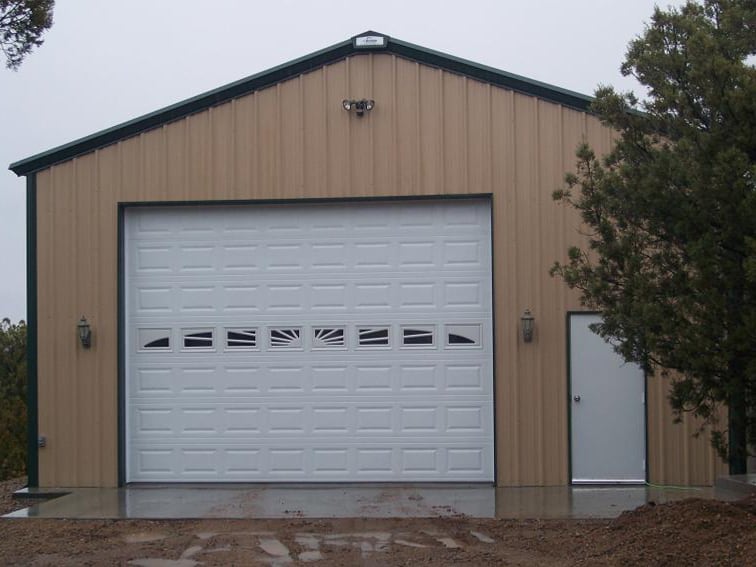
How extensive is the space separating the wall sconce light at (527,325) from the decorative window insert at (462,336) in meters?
0.64

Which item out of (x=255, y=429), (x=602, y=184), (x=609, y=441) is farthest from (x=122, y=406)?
(x=602, y=184)

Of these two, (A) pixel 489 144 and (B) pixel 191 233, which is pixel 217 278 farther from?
(A) pixel 489 144

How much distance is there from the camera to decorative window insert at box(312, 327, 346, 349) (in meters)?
12.9

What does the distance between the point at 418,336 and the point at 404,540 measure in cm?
381

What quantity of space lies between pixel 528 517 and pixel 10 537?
5255 millimetres

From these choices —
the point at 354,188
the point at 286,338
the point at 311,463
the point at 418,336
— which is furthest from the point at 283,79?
the point at 311,463

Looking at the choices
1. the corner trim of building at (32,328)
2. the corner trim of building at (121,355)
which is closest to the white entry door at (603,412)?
the corner trim of building at (121,355)

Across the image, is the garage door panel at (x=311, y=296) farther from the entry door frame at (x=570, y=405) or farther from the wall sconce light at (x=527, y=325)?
the entry door frame at (x=570, y=405)

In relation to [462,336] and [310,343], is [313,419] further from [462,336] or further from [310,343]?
[462,336]

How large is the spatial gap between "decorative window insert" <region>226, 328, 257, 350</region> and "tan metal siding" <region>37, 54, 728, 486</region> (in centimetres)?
149

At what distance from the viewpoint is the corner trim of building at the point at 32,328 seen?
13000 mm

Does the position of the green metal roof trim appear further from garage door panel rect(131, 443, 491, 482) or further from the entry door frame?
garage door panel rect(131, 443, 491, 482)

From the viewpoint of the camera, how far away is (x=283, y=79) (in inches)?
507

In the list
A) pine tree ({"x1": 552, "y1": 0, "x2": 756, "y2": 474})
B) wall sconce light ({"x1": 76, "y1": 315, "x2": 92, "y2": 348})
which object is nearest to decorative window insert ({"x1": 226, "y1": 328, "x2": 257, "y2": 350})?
wall sconce light ({"x1": 76, "y1": 315, "x2": 92, "y2": 348})
